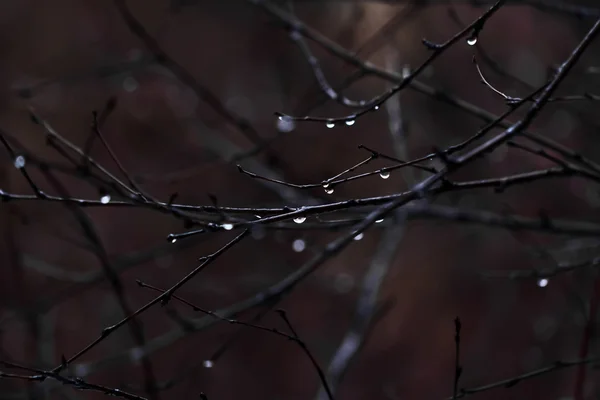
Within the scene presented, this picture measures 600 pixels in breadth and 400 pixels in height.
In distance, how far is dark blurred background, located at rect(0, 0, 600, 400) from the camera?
11.0 feet

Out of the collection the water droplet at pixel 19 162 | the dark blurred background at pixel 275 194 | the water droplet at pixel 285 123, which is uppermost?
the dark blurred background at pixel 275 194

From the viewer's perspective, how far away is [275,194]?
349 cm

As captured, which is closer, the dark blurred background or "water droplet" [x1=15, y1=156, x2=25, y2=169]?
"water droplet" [x1=15, y1=156, x2=25, y2=169]

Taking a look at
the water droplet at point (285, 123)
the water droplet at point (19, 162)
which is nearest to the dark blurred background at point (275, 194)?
the water droplet at point (285, 123)

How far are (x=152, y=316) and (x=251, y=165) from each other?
5.14 feet

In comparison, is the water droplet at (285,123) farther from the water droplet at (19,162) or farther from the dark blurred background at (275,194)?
the dark blurred background at (275,194)

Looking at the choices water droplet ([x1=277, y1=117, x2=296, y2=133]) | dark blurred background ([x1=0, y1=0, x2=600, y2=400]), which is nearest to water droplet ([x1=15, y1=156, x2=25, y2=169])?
water droplet ([x1=277, y1=117, x2=296, y2=133])

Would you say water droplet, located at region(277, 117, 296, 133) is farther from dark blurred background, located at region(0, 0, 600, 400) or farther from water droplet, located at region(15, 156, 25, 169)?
dark blurred background, located at region(0, 0, 600, 400)

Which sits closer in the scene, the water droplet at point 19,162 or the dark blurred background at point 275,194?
the water droplet at point 19,162

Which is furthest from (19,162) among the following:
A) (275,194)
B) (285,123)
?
(275,194)

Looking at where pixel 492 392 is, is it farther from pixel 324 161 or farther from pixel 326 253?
pixel 326 253

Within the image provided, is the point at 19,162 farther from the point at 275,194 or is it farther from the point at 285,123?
the point at 275,194

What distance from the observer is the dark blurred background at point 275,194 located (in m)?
3.34

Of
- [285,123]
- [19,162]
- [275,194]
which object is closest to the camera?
[19,162]
